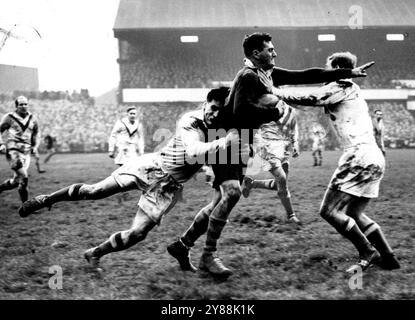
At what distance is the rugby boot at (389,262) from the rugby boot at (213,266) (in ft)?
4.43

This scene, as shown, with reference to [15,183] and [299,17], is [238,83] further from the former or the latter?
[299,17]

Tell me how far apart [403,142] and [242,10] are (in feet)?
44.8

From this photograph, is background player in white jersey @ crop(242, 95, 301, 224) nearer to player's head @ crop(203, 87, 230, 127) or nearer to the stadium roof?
player's head @ crop(203, 87, 230, 127)

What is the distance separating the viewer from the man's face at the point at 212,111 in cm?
354

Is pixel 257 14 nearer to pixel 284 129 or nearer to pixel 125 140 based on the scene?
pixel 125 140

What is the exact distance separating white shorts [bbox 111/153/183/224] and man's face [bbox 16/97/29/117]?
160 inches

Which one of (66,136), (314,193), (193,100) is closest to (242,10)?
(193,100)

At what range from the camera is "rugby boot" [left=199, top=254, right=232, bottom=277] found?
3602 mm

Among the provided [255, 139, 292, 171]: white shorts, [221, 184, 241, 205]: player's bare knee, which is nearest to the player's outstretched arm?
[221, 184, 241, 205]: player's bare knee

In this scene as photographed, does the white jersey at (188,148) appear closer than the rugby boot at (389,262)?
Yes

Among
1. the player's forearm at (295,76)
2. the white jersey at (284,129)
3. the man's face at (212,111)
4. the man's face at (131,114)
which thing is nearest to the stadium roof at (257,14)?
the man's face at (131,114)

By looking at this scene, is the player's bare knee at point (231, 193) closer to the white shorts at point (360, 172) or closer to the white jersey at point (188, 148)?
the white jersey at point (188, 148)

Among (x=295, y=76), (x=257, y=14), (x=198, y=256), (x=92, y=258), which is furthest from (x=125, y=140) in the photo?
(x=257, y=14)
